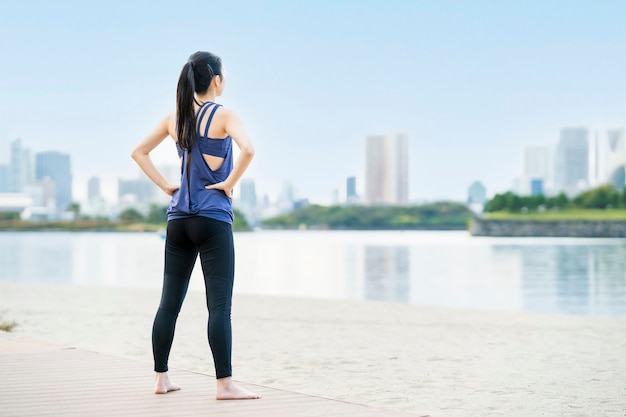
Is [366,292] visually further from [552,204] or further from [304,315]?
[552,204]

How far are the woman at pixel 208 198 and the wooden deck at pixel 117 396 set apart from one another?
6.8 inches

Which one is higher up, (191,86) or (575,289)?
(191,86)

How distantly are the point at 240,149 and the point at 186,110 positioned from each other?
357 millimetres

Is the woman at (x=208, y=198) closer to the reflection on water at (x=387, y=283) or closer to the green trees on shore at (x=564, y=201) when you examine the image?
the reflection on water at (x=387, y=283)

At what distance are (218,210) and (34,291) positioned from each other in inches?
606

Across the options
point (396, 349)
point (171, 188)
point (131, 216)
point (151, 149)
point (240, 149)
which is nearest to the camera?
point (240, 149)

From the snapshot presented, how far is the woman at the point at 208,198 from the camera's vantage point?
4.34 metres

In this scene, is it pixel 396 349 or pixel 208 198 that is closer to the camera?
pixel 208 198

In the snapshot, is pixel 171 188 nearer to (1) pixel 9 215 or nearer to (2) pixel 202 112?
(2) pixel 202 112

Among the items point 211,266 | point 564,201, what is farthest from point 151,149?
point 564,201

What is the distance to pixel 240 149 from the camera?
14.2ft

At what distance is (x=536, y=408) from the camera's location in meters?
5.33

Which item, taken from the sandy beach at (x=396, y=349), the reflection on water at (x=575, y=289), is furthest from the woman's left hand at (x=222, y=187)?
the reflection on water at (x=575, y=289)

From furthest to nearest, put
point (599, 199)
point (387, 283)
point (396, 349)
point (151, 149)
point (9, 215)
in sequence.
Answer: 1. point (9, 215)
2. point (599, 199)
3. point (387, 283)
4. point (396, 349)
5. point (151, 149)
